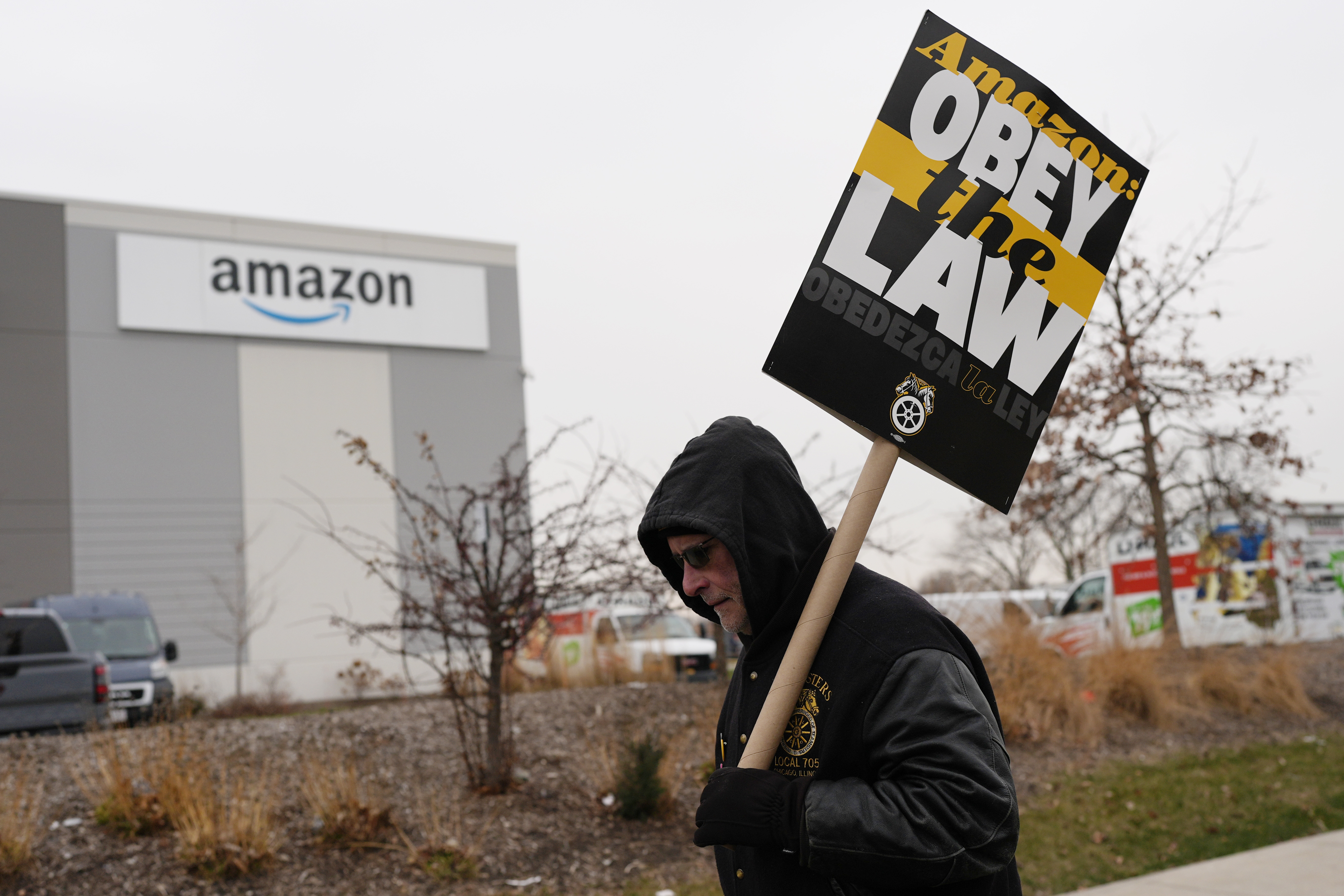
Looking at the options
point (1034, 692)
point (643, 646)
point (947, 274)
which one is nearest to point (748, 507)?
point (947, 274)

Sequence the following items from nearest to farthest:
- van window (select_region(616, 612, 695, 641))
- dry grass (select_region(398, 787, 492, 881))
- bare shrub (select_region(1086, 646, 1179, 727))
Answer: dry grass (select_region(398, 787, 492, 881)), bare shrub (select_region(1086, 646, 1179, 727)), van window (select_region(616, 612, 695, 641))

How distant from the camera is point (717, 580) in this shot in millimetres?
2475

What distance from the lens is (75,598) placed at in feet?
51.5

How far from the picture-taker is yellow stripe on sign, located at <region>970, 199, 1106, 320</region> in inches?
105

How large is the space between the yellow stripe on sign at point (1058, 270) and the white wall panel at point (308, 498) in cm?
2419

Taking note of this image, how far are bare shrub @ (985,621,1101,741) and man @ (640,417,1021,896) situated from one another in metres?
8.02

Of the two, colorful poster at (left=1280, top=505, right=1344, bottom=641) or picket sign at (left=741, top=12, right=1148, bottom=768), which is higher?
picket sign at (left=741, top=12, right=1148, bottom=768)

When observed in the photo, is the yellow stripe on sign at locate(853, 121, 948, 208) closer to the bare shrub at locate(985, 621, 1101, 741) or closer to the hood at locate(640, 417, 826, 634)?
the hood at locate(640, 417, 826, 634)

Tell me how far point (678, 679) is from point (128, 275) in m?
20.0

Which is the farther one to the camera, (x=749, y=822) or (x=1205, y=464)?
(x=1205, y=464)

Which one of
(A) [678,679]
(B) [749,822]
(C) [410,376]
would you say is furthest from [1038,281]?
(C) [410,376]

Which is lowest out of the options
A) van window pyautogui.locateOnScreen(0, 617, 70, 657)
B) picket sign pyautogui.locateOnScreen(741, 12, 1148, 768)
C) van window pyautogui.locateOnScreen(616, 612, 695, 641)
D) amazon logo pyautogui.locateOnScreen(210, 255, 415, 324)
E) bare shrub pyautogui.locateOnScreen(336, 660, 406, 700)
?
bare shrub pyautogui.locateOnScreen(336, 660, 406, 700)

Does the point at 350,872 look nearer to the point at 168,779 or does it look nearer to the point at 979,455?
the point at 168,779

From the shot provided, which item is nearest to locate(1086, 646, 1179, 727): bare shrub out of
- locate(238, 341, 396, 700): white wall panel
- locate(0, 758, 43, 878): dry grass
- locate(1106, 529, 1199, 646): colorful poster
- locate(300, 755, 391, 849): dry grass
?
locate(1106, 529, 1199, 646): colorful poster
